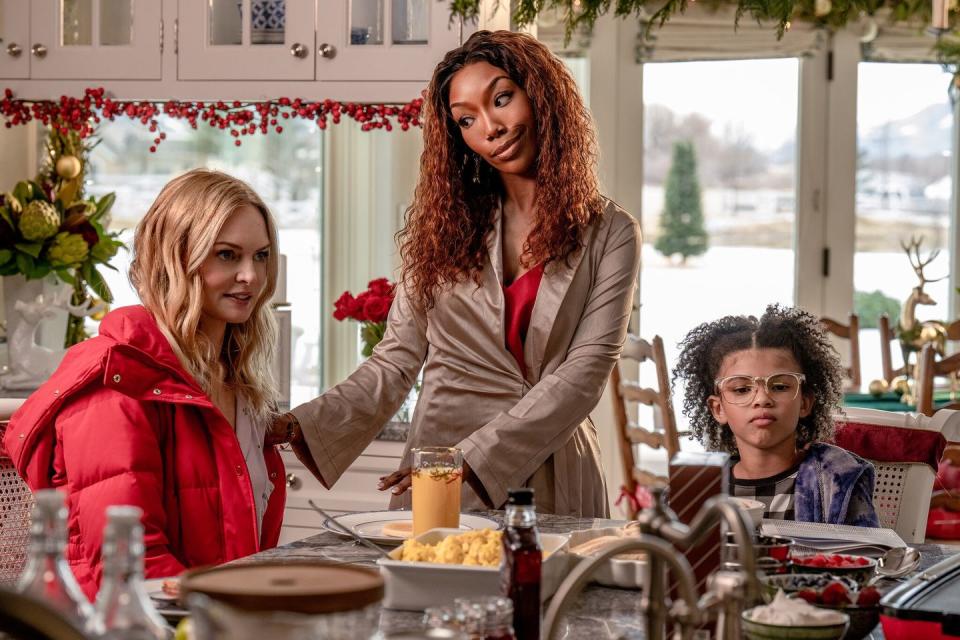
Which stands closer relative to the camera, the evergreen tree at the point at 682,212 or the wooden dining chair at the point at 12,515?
the wooden dining chair at the point at 12,515

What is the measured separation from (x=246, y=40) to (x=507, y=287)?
1.43 meters

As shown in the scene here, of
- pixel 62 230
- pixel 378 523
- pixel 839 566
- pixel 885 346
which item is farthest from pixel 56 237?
pixel 885 346

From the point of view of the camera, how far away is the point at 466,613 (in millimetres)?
1028

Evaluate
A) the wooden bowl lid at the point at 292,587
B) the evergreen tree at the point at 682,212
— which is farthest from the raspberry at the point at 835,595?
the evergreen tree at the point at 682,212

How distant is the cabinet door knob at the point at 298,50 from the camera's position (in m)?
3.27

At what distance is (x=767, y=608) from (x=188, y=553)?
0.91 m

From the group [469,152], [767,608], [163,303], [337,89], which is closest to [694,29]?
[337,89]

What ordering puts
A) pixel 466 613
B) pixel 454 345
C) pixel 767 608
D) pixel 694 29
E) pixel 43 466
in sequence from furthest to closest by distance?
1. pixel 694 29
2. pixel 454 345
3. pixel 43 466
4. pixel 767 608
5. pixel 466 613

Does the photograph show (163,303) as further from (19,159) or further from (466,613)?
(19,159)

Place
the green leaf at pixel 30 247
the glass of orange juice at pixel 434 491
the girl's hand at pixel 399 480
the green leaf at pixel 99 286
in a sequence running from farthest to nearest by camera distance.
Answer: the green leaf at pixel 99 286
the green leaf at pixel 30 247
the girl's hand at pixel 399 480
the glass of orange juice at pixel 434 491

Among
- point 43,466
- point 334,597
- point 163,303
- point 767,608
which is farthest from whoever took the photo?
point 163,303

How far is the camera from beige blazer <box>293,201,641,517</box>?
210cm

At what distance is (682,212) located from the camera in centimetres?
545

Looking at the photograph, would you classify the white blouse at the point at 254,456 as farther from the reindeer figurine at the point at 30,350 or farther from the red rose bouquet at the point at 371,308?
the reindeer figurine at the point at 30,350
